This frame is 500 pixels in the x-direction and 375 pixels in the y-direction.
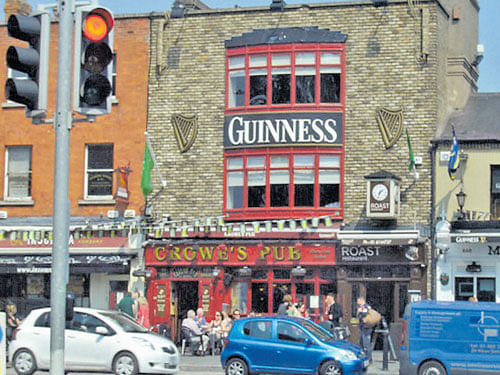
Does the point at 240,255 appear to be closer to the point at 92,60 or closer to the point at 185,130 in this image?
the point at 185,130

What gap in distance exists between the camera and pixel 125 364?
1983 cm

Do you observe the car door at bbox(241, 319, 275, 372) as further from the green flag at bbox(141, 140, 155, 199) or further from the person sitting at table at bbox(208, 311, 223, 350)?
the green flag at bbox(141, 140, 155, 199)

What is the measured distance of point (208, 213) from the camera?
30.4 metres

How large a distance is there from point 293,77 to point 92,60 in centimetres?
1966

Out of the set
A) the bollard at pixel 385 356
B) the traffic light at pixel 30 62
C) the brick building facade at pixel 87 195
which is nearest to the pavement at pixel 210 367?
the bollard at pixel 385 356

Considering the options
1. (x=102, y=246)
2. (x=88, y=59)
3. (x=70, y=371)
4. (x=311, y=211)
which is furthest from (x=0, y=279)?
(x=88, y=59)

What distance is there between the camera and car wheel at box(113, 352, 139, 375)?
1980cm

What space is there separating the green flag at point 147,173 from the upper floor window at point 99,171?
1.93 metres

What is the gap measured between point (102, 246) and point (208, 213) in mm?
3465

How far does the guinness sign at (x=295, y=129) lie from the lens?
96.4 feet

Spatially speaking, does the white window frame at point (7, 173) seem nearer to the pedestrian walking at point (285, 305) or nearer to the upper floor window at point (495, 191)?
the pedestrian walking at point (285, 305)

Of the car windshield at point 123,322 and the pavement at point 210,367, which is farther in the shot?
the pavement at point 210,367

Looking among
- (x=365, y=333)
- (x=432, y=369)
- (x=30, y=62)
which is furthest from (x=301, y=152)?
(x=30, y=62)

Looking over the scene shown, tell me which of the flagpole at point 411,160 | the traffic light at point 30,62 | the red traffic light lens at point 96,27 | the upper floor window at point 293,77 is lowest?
the traffic light at point 30,62
